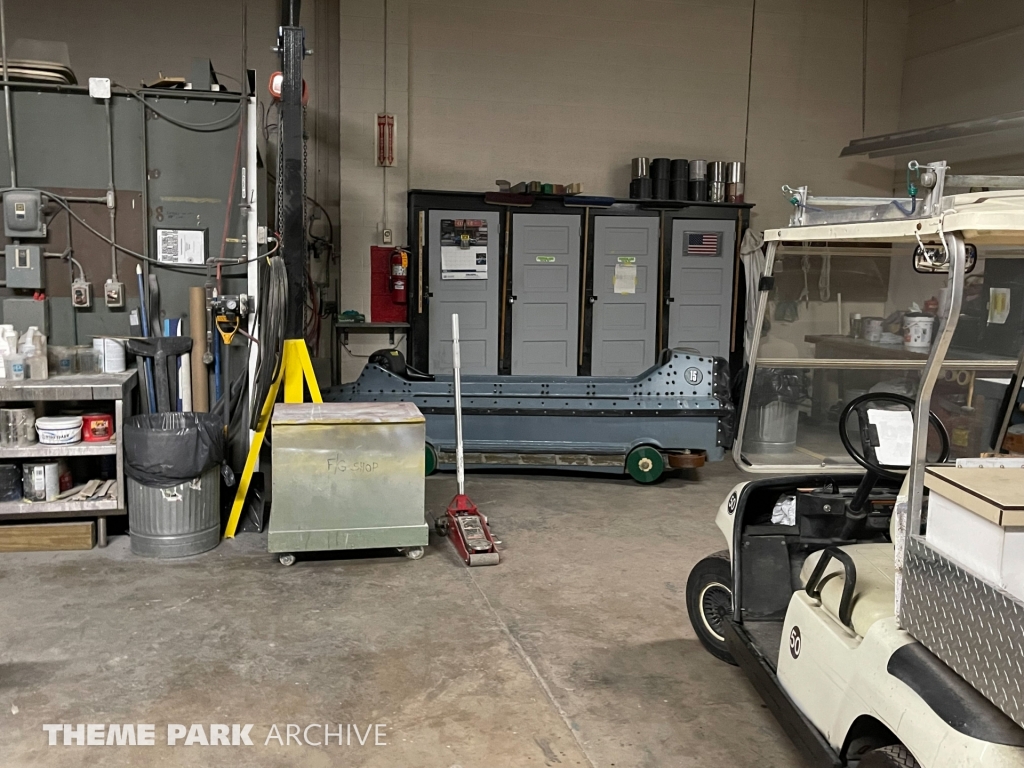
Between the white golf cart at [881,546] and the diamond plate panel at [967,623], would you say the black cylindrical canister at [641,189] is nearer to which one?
the white golf cart at [881,546]

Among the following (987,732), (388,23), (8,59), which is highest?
(388,23)

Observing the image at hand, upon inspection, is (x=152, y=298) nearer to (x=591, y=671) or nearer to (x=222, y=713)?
(x=222, y=713)

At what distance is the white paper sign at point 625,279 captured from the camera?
7633mm

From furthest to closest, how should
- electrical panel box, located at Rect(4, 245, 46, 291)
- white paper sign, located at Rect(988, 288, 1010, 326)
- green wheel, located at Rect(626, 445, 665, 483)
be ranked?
green wheel, located at Rect(626, 445, 665, 483) → white paper sign, located at Rect(988, 288, 1010, 326) → electrical panel box, located at Rect(4, 245, 46, 291)

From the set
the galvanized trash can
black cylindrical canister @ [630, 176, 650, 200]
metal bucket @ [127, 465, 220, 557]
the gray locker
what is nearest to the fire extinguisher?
the gray locker

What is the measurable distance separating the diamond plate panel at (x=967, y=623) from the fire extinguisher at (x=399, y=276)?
18.9 feet

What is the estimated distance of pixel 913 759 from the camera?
1809mm

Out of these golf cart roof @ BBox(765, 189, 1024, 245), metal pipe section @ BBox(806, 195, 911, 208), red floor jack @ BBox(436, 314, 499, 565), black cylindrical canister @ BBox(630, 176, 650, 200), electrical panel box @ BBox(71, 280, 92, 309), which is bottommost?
red floor jack @ BBox(436, 314, 499, 565)

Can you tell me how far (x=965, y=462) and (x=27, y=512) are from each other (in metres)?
3.92

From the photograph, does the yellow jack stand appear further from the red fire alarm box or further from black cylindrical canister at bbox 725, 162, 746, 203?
black cylindrical canister at bbox 725, 162, 746, 203

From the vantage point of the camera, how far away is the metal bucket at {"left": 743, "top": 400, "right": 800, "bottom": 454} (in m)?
4.00

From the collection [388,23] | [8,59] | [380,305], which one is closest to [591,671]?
[8,59]

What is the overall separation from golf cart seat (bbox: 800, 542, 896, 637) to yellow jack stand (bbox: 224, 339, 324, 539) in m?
2.86

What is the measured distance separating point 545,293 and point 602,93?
6.44 feet
